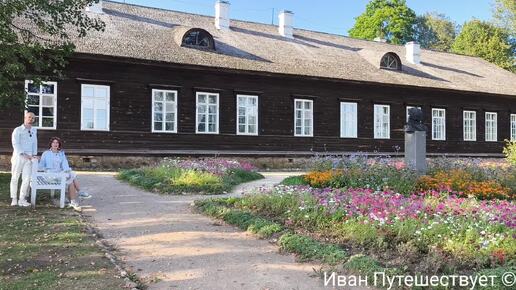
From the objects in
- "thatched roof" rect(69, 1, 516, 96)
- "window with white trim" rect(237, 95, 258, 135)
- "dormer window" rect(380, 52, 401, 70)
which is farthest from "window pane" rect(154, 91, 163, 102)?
"dormer window" rect(380, 52, 401, 70)

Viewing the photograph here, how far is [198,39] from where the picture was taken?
2083cm

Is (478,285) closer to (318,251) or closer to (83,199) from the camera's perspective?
(318,251)

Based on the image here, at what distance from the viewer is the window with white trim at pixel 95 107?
18009 mm

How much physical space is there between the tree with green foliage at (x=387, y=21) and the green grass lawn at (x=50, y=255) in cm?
4150

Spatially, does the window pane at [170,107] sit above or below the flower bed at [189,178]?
above

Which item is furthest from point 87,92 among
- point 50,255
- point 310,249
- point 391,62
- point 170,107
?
point 391,62

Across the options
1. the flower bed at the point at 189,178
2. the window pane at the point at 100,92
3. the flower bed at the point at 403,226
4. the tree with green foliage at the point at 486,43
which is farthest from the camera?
the tree with green foliage at the point at 486,43

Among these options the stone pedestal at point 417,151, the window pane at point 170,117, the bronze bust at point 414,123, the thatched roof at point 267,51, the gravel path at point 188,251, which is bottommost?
the gravel path at point 188,251

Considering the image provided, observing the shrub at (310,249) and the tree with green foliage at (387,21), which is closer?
the shrub at (310,249)

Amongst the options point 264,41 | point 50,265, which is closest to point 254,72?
point 264,41

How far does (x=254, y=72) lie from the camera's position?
2053 cm

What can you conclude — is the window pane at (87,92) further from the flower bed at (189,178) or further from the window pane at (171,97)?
the flower bed at (189,178)

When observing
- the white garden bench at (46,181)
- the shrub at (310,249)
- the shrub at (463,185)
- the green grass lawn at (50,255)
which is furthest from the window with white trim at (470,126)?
the green grass lawn at (50,255)

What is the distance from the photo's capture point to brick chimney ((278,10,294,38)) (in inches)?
1005
